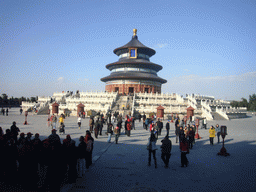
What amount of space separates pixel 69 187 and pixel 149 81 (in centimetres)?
4358

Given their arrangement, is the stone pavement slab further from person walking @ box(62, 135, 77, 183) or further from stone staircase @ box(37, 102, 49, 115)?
stone staircase @ box(37, 102, 49, 115)

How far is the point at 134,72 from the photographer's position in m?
49.0

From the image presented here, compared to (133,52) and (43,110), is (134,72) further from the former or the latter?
(43,110)

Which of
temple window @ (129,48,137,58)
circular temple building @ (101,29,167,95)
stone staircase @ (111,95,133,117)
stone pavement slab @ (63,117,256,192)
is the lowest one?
stone pavement slab @ (63,117,256,192)

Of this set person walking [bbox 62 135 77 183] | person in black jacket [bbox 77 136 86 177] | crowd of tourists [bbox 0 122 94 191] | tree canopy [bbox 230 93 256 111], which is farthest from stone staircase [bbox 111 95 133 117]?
tree canopy [bbox 230 93 256 111]

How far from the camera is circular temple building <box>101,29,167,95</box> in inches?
1881

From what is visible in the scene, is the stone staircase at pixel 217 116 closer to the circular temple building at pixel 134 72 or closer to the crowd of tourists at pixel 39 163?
the circular temple building at pixel 134 72

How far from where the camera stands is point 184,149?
846cm

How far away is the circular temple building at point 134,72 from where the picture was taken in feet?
157

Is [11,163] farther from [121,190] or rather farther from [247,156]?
[247,156]

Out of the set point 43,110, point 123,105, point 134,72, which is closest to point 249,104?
point 134,72

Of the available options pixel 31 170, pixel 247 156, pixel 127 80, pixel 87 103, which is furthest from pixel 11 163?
pixel 127 80

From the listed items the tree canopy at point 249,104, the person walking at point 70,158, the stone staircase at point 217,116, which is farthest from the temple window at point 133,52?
the tree canopy at point 249,104

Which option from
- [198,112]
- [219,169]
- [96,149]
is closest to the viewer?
[219,169]
